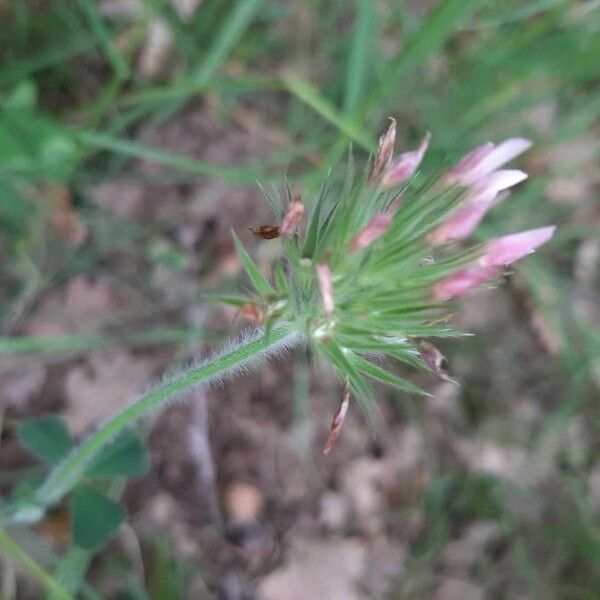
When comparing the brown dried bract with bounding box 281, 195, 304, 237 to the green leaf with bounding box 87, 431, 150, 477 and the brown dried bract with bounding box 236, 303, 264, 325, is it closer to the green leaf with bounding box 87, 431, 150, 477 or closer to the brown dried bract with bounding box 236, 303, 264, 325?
the brown dried bract with bounding box 236, 303, 264, 325

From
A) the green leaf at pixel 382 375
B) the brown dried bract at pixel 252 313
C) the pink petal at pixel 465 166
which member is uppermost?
the pink petal at pixel 465 166

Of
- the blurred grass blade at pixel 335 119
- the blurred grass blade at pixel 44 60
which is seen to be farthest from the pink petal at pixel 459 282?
the blurred grass blade at pixel 44 60

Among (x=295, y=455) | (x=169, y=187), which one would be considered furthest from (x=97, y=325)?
(x=295, y=455)

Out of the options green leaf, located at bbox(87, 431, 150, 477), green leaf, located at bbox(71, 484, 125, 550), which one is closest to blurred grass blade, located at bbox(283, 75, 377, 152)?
green leaf, located at bbox(87, 431, 150, 477)

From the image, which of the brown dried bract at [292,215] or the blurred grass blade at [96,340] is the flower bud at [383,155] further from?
the blurred grass blade at [96,340]

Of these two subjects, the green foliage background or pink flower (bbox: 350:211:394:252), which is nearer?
pink flower (bbox: 350:211:394:252)

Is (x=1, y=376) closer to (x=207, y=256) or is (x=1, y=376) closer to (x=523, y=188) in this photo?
(x=207, y=256)
